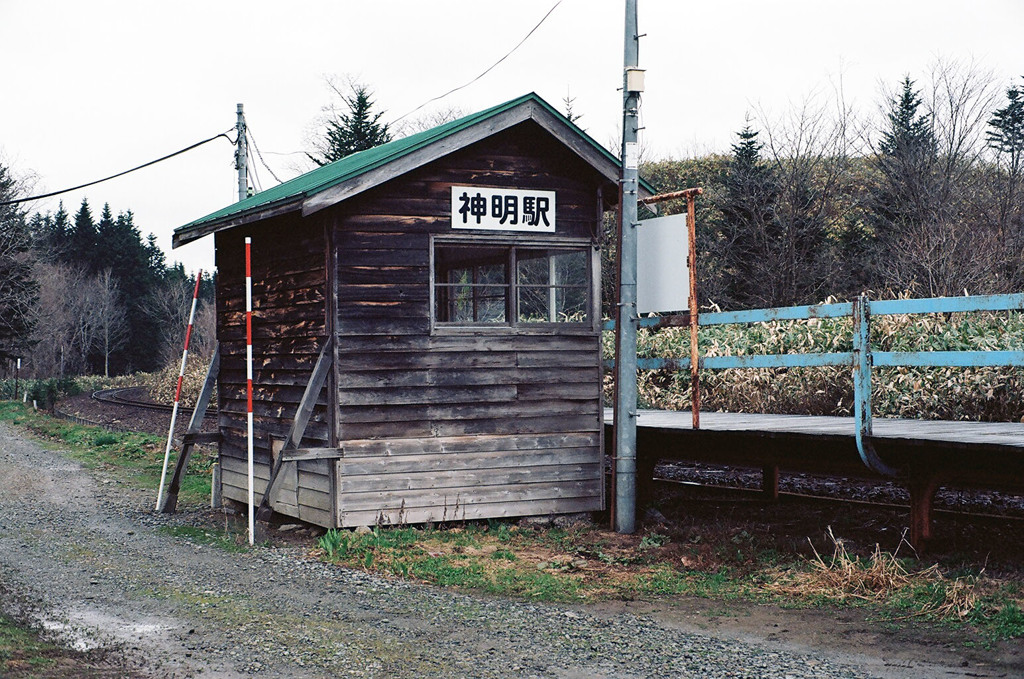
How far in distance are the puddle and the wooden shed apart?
2801 mm

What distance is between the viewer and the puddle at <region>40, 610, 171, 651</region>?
247 inches

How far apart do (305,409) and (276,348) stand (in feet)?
5.12

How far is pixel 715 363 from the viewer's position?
977cm

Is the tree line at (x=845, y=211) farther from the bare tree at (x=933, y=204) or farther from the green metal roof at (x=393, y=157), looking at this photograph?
the green metal roof at (x=393, y=157)

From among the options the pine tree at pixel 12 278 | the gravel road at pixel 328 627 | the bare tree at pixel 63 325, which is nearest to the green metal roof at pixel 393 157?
the gravel road at pixel 328 627

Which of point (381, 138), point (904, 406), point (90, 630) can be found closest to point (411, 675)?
point (90, 630)

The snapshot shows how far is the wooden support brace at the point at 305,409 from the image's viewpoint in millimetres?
9562

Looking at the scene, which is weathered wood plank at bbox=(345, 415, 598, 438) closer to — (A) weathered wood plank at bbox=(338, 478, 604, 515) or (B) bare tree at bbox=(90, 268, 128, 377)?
(A) weathered wood plank at bbox=(338, 478, 604, 515)

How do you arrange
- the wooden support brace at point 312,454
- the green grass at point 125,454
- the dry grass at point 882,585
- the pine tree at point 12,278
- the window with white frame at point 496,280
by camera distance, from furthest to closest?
the pine tree at point 12,278 → the green grass at point 125,454 → the window with white frame at point 496,280 → the wooden support brace at point 312,454 → the dry grass at point 882,585

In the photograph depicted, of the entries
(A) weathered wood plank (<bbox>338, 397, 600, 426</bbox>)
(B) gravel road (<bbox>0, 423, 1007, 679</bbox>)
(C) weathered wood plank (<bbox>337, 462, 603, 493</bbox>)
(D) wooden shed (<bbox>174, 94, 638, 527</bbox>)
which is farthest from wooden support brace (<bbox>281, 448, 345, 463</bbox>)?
(B) gravel road (<bbox>0, 423, 1007, 679</bbox>)

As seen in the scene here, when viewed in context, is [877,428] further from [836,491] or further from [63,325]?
[63,325]

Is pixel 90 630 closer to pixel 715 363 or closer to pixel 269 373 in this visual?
pixel 269 373

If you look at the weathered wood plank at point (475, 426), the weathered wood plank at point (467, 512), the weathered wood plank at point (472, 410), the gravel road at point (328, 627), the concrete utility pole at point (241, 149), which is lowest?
the gravel road at point (328, 627)

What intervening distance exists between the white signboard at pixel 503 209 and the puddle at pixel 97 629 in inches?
190
